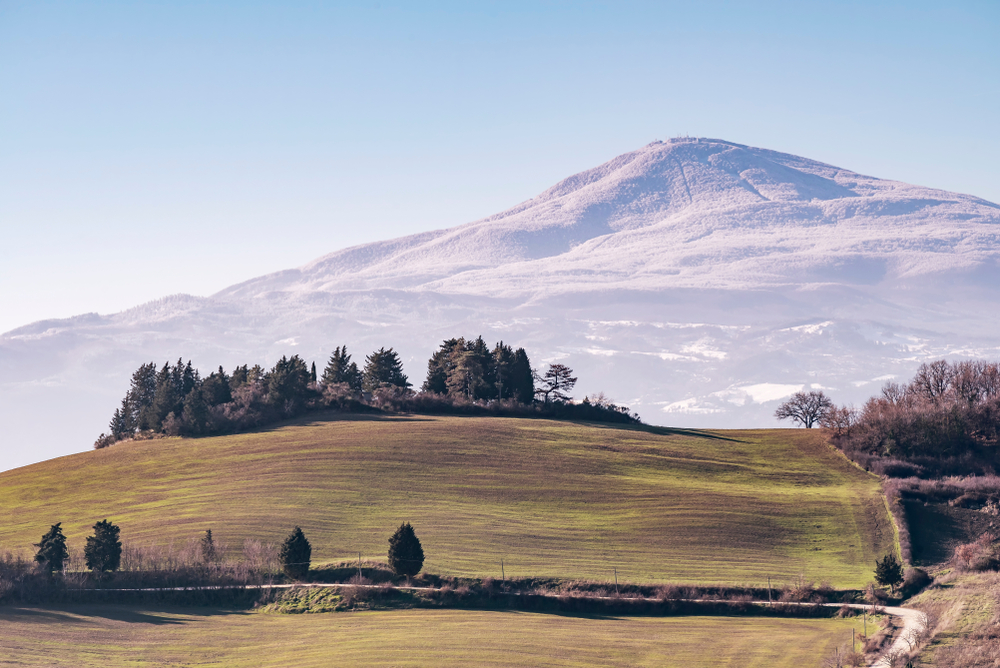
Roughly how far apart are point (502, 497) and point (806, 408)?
5337cm

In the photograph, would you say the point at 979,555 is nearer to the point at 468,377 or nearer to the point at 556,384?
the point at 556,384

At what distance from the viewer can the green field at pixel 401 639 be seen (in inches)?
1880

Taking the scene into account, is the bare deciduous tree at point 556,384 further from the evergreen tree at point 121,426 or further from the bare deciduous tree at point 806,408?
the evergreen tree at point 121,426

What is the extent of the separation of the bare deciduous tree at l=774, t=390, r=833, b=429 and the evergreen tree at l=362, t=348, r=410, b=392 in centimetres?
4831

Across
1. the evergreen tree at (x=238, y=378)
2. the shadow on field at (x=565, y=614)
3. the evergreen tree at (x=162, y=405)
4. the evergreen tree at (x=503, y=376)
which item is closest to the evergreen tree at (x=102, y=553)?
the shadow on field at (x=565, y=614)

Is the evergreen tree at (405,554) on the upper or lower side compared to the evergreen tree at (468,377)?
lower

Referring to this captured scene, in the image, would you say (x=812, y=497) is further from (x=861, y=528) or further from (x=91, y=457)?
(x=91, y=457)

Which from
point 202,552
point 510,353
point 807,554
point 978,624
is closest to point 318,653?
point 202,552

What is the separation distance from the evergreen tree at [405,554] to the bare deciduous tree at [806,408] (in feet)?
230

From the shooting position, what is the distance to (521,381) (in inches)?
4877

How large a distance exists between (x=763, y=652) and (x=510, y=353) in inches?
3119

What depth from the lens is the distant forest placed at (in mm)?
111500

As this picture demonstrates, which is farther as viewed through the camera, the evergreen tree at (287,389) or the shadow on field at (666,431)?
the evergreen tree at (287,389)

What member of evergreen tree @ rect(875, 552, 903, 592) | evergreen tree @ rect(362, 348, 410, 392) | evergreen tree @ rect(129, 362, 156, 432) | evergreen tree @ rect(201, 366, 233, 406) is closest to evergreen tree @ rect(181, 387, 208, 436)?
evergreen tree @ rect(201, 366, 233, 406)
